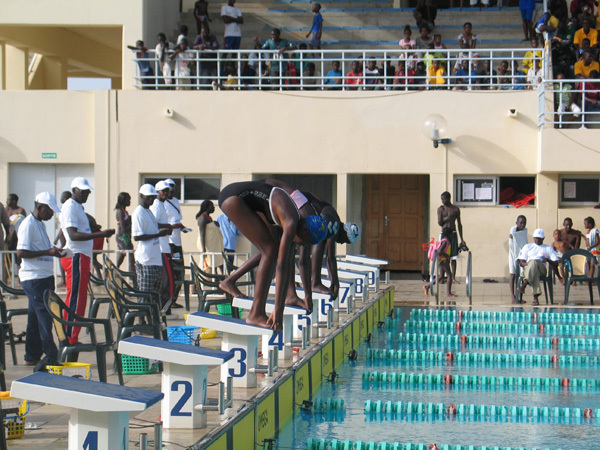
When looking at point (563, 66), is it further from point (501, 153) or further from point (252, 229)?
point (252, 229)

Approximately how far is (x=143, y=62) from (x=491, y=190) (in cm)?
694

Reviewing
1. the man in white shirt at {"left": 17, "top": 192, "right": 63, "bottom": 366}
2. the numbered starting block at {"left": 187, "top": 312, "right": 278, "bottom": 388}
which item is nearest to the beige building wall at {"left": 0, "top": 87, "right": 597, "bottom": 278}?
the man in white shirt at {"left": 17, "top": 192, "right": 63, "bottom": 366}

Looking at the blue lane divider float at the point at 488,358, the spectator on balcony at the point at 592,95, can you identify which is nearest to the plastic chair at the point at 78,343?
the blue lane divider float at the point at 488,358

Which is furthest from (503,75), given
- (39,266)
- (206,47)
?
(39,266)

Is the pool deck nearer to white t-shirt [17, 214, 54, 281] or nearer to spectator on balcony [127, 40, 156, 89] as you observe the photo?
white t-shirt [17, 214, 54, 281]

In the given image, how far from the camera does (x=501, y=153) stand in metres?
16.6

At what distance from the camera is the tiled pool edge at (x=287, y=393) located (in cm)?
502

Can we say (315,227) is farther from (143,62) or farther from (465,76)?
(143,62)

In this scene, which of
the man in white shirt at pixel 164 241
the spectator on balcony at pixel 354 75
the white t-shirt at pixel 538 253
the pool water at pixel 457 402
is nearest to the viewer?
the pool water at pixel 457 402

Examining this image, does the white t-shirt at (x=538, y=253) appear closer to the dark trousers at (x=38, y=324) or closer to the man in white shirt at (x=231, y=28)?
the dark trousers at (x=38, y=324)

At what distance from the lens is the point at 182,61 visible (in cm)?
1725

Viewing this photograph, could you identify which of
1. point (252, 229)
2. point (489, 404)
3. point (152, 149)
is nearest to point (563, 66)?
point (152, 149)

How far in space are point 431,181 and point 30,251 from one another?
10.5 meters

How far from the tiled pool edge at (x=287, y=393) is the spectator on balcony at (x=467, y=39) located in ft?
28.0
